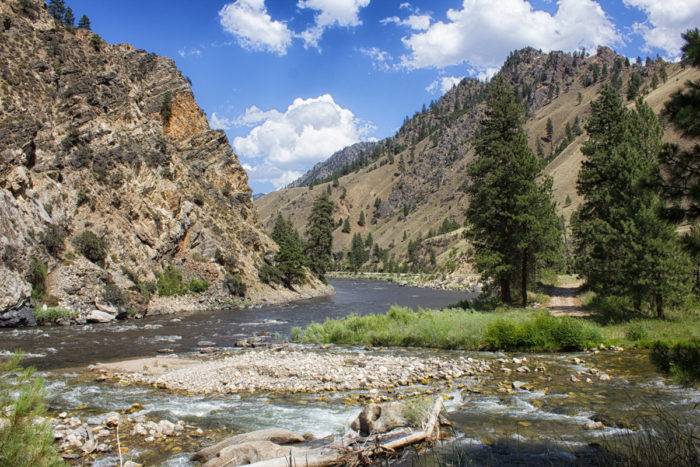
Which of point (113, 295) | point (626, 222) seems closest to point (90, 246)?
point (113, 295)

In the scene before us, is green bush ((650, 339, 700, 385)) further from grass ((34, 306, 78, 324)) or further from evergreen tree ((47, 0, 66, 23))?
evergreen tree ((47, 0, 66, 23))

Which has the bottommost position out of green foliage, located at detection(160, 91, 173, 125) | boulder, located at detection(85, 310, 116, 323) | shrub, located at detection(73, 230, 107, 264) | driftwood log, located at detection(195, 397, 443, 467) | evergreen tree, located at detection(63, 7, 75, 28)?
boulder, located at detection(85, 310, 116, 323)

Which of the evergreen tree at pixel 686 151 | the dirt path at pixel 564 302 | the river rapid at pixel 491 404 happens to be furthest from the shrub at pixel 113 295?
the evergreen tree at pixel 686 151

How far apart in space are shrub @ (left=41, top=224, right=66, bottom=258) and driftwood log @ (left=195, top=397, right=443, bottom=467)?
4070 cm

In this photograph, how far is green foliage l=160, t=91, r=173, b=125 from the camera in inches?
3275

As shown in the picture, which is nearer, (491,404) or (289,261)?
(491,404)

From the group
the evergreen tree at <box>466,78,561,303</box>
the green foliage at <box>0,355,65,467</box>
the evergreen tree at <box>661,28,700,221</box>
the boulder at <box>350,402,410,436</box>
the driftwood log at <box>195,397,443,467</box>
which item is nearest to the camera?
the green foliage at <box>0,355,65,467</box>

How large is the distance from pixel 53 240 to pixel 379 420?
43071 mm

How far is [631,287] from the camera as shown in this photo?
28.2 meters

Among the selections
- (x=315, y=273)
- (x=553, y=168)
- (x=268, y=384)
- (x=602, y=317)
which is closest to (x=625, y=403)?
(x=268, y=384)

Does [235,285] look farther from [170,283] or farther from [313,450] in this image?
[313,450]

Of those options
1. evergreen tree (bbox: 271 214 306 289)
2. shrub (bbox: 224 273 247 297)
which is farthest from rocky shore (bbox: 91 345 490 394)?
evergreen tree (bbox: 271 214 306 289)

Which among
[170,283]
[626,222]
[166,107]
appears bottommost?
[170,283]

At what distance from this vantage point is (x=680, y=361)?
329 inches
